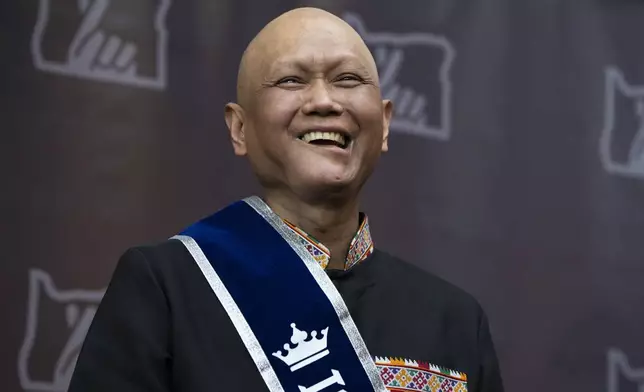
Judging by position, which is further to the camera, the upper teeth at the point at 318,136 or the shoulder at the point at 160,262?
the upper teeth at the point at 318,136

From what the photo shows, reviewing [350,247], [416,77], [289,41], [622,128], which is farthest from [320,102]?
[622,128]

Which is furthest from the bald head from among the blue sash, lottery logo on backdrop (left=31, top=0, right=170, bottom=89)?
lottery logo on backdrop (left=31, top=0, right=170, bottom=89)

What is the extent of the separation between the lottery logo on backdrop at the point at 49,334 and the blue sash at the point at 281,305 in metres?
0.91

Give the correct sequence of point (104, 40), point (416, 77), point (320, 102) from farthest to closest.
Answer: point (416, 77)
point (104, 40)
point (320, 102)

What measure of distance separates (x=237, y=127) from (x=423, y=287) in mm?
445

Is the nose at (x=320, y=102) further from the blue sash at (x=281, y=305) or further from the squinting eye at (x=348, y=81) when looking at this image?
the blue sash at (x=281, y=305)

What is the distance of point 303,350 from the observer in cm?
175

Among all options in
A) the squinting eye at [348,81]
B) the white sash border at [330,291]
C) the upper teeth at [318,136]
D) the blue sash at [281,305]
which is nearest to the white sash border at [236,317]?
the blue sash at [281,305]

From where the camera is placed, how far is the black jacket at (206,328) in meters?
1.62

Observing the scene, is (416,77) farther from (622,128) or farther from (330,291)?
(330,291)

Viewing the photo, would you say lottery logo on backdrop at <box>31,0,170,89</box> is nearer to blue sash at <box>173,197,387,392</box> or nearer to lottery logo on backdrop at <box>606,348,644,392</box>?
blue sash at <box>173,197,387,392</box>

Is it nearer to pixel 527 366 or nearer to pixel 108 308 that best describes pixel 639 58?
pixel 527 366

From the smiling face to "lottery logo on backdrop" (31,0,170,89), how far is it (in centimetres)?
94

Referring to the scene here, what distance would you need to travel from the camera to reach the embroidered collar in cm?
186
